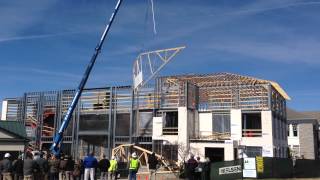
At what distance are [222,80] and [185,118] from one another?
6117mm

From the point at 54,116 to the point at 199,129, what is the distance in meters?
16.4

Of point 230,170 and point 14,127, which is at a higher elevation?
point 14,127

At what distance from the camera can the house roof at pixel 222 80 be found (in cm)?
4409

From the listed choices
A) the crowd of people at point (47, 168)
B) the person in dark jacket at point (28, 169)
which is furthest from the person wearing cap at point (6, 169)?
the person in dark jacket at point (28, 169)

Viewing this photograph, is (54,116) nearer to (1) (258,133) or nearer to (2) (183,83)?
(2) (183,83)

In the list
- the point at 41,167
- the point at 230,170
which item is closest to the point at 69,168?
the point at 41,167

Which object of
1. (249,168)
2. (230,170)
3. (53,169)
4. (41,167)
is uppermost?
(41,167)

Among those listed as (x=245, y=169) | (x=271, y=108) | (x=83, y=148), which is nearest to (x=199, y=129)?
(x=271, y=108)

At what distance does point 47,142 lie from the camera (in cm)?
5109

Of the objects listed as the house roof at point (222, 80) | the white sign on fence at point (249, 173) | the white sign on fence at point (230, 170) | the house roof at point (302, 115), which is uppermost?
the house roof at point (222, 80)

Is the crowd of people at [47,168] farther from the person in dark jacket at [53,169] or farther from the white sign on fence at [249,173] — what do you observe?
the white sign on fence at [249,173]

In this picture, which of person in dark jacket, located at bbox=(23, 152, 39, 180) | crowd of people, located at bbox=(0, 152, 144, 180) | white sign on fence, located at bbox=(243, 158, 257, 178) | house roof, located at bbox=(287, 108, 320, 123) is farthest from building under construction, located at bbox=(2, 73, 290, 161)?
person in dark jacket, located at bbox=(23, 152, 39, 180)

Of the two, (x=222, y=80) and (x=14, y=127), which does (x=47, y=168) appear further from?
(x=222, y=80)

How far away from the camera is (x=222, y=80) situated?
1831 inches
